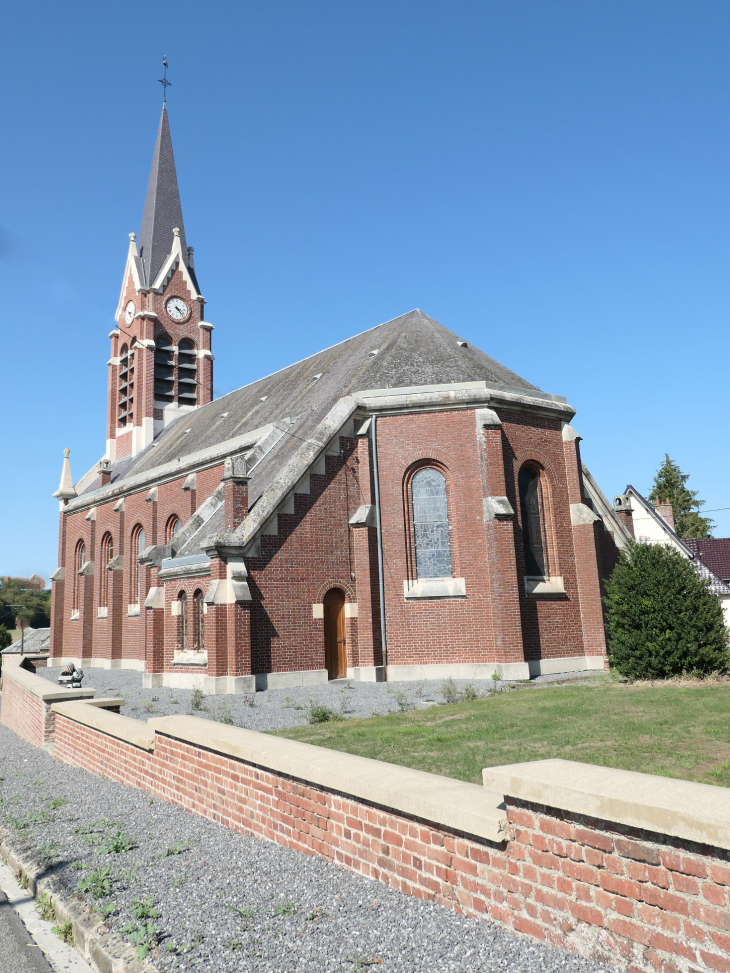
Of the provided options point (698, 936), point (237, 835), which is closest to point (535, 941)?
point (698, 936)

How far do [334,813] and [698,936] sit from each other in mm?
2652

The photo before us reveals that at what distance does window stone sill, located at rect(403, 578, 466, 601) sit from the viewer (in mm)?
19266

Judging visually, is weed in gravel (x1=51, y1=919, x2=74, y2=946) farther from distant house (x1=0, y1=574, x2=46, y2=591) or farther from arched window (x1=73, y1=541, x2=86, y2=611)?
distant house (x1=0, y1=574, x2=46, y2=591)

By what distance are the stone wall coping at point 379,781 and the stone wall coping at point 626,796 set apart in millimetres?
223

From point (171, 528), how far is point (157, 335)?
14.5m

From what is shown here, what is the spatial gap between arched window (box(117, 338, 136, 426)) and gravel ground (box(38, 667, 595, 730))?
22.3 meters

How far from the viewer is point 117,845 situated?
5.91 metres

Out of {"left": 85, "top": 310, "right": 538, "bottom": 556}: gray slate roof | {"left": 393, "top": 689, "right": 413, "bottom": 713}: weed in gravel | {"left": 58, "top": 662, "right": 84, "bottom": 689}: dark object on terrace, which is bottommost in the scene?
{"left": 393, "top": 689, "right": 413, "bottom": 713}: weed in gravel

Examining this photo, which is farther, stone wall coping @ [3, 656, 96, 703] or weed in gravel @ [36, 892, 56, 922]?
stone wall coping @ [3, 656, 96, 703]

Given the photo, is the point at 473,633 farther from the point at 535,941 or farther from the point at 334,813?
the point at 535,941

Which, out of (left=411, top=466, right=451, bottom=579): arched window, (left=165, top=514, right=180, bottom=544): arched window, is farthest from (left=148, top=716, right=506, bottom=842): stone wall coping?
(left=165, top=514, right=180, bottom=544): arched window

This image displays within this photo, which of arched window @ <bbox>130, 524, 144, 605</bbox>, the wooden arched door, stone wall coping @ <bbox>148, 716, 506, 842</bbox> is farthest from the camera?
arched window @ <bbox>130, 524, 144, 605</bbox>

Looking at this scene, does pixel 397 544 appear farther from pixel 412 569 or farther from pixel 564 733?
pixel 564 733

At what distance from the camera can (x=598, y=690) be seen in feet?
44.7
